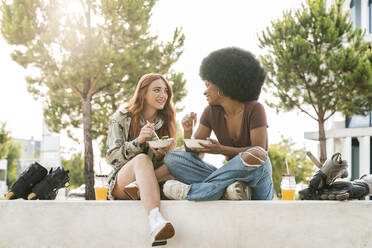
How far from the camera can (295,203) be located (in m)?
2.04

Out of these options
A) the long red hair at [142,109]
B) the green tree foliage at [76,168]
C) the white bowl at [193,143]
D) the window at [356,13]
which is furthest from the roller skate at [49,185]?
the green tree foliage at [76,168]

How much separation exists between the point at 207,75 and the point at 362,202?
1203 mm

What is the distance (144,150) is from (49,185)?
0.73 meters

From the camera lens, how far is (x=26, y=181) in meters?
2.71

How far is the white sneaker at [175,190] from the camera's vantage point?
2.19 m

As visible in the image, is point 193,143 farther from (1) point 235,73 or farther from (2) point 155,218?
(1) point 235,73

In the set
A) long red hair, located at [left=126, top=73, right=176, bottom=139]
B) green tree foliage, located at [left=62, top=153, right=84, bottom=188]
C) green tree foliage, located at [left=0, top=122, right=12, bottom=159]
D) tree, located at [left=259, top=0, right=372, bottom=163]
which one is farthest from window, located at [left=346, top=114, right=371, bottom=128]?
green tree foliage, located at [left=62, top=153, right=84, bottom=188]

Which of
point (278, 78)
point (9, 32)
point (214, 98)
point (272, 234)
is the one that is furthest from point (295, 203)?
point (9, 32)

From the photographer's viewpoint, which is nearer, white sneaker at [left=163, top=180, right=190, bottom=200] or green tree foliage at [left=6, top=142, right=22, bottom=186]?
white sneaker at [left=163, top=180, right=190, bottom=200]

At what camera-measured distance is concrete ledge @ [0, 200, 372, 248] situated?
2.02 meters

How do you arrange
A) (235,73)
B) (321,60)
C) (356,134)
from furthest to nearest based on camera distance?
(356,134), (321,60), (235,73)

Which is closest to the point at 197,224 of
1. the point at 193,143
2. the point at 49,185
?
the point at 193,143

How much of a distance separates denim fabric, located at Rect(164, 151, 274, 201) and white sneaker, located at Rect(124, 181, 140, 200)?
9.4 inches

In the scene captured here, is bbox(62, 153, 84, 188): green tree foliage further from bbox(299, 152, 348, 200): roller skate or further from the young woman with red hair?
bbox(299, 152, 348, 200): roller skate
